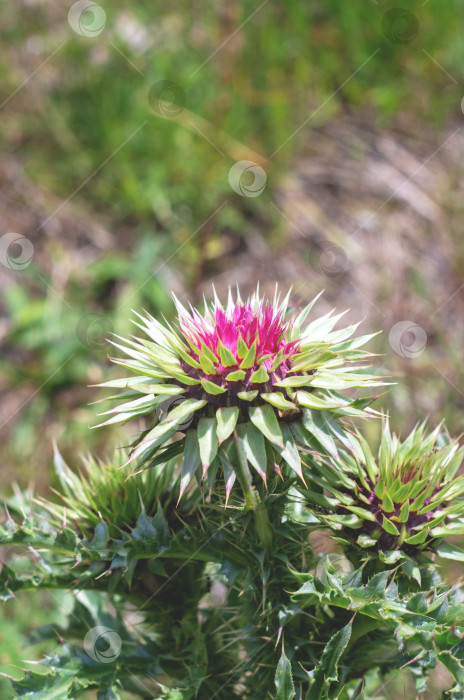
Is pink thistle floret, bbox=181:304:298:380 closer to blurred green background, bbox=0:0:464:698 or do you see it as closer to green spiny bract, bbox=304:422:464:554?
green spiny bract, bbox=304:422:464:554

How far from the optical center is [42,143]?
6.48 meters

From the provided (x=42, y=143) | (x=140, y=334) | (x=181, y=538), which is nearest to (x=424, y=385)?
(x=140, y=334)

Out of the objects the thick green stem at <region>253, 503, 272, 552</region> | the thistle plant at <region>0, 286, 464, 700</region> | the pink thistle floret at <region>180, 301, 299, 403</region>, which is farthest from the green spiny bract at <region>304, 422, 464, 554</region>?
the pink thistle floret at <region>180, 301, 299, 403</region>

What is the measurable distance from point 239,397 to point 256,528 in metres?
0.47

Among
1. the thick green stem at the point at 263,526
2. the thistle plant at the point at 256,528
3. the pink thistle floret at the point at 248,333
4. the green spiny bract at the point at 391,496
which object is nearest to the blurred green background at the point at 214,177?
the thistle plant at the point at 256,528

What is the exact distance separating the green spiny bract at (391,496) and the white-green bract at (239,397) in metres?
0.16

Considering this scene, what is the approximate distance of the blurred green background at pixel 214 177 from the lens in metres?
5.69

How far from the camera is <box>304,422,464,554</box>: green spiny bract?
5.97 feet

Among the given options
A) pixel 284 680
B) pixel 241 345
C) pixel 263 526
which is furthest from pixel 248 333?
pixel 284 680

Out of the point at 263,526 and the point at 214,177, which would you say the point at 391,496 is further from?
the point at 214,177

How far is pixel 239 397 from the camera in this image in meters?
1.66

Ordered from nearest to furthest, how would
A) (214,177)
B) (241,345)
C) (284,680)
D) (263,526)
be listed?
(241,345) → (284,680) → (263,526) → (214,177)

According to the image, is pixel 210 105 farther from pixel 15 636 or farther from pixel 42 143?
pixel 15 636

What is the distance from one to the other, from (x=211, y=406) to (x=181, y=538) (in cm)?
56
